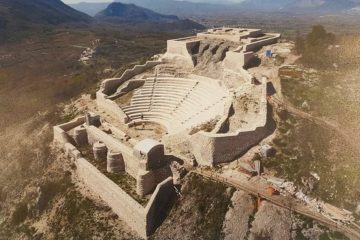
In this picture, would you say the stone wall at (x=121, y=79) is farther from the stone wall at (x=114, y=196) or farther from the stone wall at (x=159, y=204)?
the stone wall at (x=159, y=204)

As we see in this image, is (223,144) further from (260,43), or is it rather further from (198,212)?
(260,43)

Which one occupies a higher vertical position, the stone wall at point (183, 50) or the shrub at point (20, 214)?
the stone wall at point (183, 50)

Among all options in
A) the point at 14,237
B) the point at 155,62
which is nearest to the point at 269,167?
→ the point at 14,237

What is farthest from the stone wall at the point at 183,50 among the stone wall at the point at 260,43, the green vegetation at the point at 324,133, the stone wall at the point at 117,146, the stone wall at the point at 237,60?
the stone wall at the point at 117,146

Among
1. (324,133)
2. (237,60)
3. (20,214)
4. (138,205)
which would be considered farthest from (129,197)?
(237,60)

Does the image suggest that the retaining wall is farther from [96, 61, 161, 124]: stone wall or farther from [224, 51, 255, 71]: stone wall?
[224, 51, 255, 71]: stone wall
